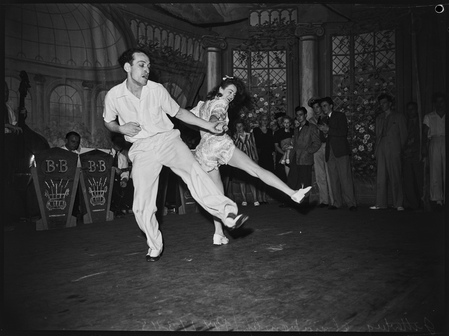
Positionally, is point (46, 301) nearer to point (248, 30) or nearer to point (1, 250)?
point (1, 250)

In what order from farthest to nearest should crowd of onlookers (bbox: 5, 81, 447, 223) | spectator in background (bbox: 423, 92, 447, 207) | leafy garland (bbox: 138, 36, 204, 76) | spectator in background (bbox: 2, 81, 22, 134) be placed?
leafy garland (bbox: 138, 36, 204, 76) < crowd of onlookers (bbox: 5, 81, 447, 223) < spectator in background (bbox: 423, 92, 447, 207) < spectator in background (bbox: 2, 81, 22, 134)

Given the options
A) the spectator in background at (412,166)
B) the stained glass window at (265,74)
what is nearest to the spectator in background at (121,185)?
the stained glass window at (265,74)

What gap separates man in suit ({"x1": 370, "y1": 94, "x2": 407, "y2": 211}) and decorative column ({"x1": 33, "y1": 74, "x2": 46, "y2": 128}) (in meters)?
4.60

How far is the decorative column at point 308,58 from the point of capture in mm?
7914

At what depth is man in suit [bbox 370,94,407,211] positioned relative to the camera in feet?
19.1

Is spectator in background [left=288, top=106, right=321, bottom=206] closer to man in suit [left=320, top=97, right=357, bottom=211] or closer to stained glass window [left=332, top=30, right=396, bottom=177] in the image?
man in suit [left=320, top=97, right=357, bottom=211]

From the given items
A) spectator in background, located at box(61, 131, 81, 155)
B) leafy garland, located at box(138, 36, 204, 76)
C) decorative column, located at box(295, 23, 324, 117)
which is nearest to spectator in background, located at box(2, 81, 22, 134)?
spectator in background, located at box(61, 131, 81, 155)

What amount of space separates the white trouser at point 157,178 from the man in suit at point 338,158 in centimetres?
358

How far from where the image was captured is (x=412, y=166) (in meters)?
5.89

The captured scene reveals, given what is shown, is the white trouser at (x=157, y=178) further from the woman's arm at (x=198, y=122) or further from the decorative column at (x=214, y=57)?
the decorative column at (x=214, y=57)

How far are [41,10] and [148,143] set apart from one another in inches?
126

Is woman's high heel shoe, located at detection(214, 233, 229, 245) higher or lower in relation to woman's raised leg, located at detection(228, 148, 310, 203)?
lower

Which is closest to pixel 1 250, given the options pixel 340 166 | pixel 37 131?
pixel 37 131

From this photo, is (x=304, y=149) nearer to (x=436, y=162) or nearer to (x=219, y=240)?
(x=436, y=162)
